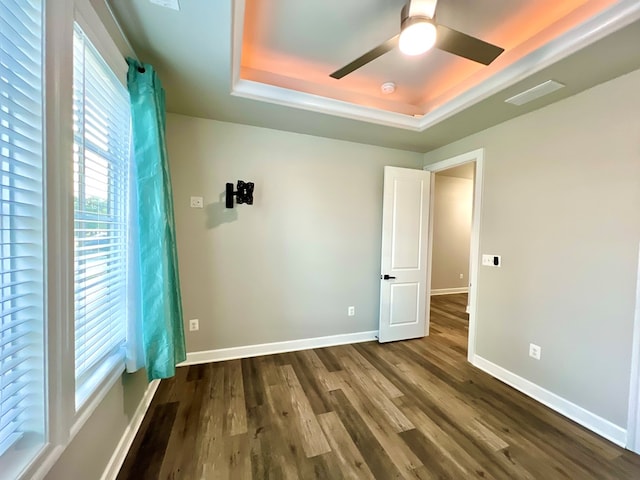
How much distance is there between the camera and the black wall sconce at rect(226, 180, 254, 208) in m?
2.62

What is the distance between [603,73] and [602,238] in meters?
1.10

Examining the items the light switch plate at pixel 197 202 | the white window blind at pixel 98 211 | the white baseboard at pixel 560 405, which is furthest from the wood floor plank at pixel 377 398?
the light switch plate at pixel 197 202

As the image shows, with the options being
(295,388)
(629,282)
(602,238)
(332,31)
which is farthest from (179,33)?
(629,282)

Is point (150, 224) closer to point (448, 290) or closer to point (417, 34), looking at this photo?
point (417, 34)

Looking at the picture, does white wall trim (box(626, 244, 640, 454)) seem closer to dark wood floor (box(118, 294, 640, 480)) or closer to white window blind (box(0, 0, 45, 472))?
dark wood floor (box(118, 294, 640, 480))

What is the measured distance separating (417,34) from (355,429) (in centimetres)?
248

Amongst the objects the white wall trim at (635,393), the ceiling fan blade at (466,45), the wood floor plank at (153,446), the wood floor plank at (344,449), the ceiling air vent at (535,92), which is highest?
the ceiling air vent at (535,92)

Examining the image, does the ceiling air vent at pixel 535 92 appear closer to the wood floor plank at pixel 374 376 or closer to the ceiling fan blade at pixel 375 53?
the ceiling fan blade at pixel 375 53

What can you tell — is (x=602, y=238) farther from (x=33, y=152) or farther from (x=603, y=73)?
(x=33, y=152)

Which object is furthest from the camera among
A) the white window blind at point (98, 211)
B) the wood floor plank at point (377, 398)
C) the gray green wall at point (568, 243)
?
the wood floor plank at point (377, 398)

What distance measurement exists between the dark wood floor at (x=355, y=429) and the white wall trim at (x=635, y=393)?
0.33 ft

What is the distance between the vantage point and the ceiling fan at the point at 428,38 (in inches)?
54.2

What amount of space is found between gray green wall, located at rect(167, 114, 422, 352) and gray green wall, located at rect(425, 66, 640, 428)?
4.14 feet

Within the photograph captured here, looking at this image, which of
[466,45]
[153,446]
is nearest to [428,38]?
[466,45]
